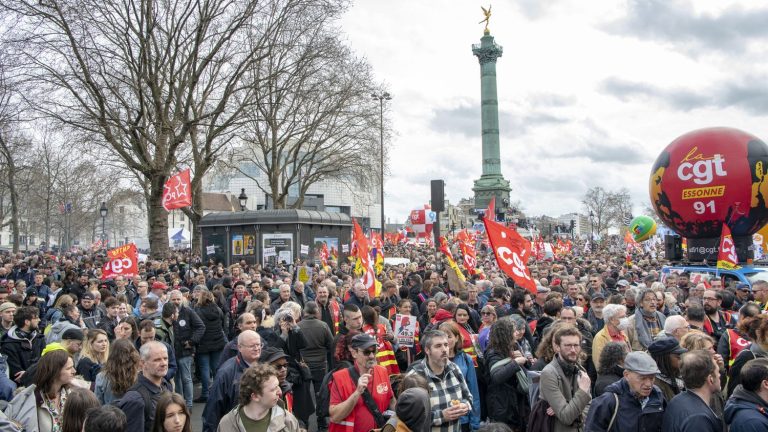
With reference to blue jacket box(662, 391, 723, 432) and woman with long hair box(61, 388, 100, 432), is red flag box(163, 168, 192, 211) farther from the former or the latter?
blue jacket box(662, 391, 723, 432)

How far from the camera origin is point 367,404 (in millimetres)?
4754

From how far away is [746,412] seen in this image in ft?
12.4

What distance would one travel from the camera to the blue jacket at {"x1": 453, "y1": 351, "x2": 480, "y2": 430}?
5.29 m

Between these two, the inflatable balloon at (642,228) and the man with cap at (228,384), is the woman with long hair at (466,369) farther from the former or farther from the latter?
the inflatable balloon at (642,228)

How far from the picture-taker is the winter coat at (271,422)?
4047 mm

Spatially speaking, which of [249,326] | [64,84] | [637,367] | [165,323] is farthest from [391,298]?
[64,84]

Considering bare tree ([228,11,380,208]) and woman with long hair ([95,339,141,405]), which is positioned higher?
bare tree ([228,11,380,208])

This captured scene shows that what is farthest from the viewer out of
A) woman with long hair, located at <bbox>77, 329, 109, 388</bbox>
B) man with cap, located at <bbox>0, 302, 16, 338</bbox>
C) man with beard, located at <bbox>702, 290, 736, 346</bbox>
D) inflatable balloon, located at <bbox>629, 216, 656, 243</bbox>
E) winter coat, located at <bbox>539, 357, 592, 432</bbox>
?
inflatable balloon, located at <bbox>629, 216, 656, 243</bbox>

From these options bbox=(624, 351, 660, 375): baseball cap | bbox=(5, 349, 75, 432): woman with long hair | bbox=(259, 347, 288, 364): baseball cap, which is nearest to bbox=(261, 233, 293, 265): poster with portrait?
bbox=(259, 347, 288, 364): baseball cap

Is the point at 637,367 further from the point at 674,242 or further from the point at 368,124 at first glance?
the point at 368,124

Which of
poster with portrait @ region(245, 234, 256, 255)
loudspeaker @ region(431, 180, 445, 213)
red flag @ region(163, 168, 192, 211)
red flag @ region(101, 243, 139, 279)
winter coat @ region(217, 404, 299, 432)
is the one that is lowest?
winter coat @ region(217, 404, 299, 432)

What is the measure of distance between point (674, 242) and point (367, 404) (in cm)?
1713

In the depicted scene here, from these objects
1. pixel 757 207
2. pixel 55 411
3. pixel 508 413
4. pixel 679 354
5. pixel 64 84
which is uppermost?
pixel 64 84

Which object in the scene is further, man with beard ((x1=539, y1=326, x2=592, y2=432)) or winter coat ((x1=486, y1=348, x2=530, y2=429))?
winter coat ((x1=486, y1=348, x2=530, y2=429))
